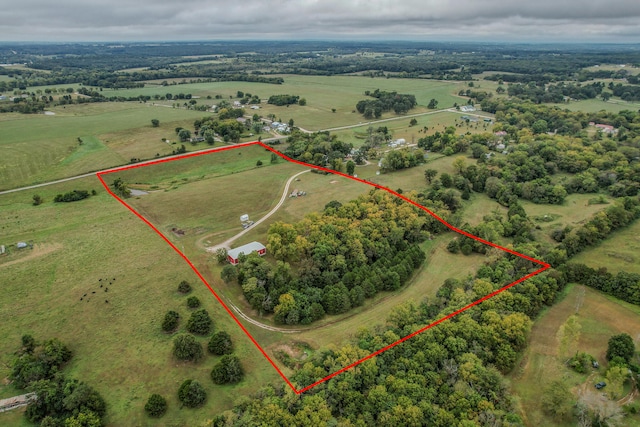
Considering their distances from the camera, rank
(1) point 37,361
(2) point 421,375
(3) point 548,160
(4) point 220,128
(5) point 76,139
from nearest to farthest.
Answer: (2) point 421,375
(1) point 37,361
(3) point 548,160
(5) point 76,139
(4) point 220,128

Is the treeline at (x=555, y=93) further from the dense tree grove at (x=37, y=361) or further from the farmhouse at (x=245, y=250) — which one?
the dense tree grove at (x=37, y=361)

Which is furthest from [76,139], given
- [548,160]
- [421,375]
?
[548,160]

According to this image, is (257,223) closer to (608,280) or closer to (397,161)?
(397,161)

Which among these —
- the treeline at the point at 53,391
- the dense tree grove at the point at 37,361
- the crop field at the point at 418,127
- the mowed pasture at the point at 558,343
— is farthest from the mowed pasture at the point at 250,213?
the crop field at the point at 418,127

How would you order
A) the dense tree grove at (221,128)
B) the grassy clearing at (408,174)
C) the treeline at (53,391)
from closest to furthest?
the treeline at (53,391) → the grassy clearing at (408,174) → the dense tree grove at (221,128)

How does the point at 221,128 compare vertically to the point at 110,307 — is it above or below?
above

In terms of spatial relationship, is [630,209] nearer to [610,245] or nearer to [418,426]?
[610,245]

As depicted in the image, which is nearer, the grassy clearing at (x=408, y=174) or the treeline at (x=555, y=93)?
the grassy clearing at (x=408, y=174)

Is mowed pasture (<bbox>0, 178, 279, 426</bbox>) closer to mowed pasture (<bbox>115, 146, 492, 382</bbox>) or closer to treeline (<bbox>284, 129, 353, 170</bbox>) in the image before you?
mowed pasture (<bbox>115, 146, 492, 382</bbox>)
